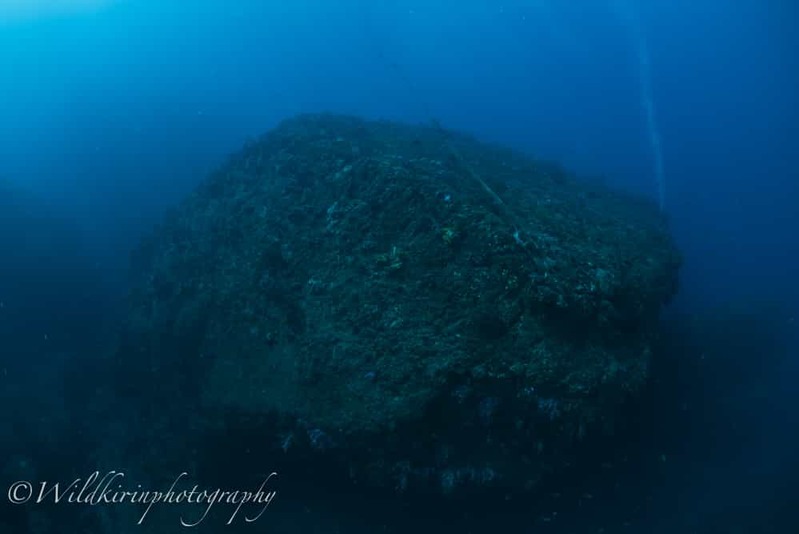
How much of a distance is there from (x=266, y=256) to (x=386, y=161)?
3.91 meters

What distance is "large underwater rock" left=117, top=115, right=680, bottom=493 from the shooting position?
768 centimetres

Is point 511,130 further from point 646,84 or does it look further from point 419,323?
point 419,323

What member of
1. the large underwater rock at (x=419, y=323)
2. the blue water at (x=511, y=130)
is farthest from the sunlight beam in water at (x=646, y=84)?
the large underwater rock at (x=419, y=323)

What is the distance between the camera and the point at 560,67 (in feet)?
232

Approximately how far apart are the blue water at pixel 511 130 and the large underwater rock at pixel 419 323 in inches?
126

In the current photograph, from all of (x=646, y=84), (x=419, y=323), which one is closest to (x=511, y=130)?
(x=646, y=84)

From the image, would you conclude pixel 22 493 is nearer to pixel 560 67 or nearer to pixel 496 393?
pixel 496 393

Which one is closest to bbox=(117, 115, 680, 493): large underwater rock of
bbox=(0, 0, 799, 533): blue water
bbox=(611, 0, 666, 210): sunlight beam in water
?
bbox=(0, 0, 799, 533): blue water

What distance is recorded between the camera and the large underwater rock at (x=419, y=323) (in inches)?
302

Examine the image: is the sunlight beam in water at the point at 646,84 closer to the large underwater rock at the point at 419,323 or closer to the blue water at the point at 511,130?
the blue water at the point at 511,130

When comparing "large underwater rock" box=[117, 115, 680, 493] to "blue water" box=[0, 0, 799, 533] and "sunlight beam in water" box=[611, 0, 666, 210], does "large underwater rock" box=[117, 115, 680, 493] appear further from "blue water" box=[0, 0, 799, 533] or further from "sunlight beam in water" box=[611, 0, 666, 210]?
"sunlight beam in water" box=[611, 0, 666, 210]

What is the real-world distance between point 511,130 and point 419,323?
150 feet

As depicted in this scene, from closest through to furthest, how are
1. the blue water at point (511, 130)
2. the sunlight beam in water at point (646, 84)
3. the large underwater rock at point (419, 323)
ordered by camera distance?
the large underwater rock at point (419, 323), the blue water at point (511, 130), the sunlight beam in water at point (646, 84)

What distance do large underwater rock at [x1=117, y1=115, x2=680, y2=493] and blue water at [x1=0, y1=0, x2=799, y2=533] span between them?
3188 millimetres
